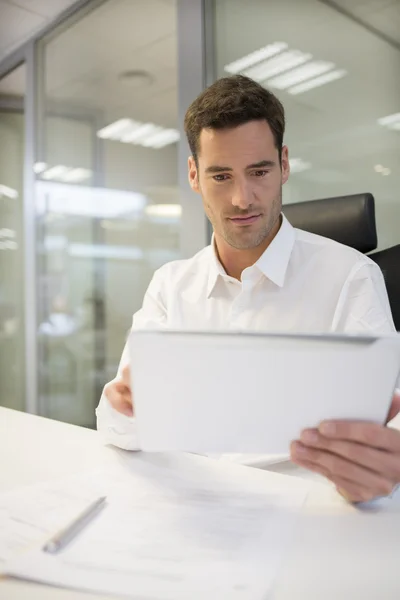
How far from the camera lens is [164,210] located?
254 centimetres

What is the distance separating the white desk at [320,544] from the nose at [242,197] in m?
0.63

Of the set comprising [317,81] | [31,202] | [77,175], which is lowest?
[31,202]

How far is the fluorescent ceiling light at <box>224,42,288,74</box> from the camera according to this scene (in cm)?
208

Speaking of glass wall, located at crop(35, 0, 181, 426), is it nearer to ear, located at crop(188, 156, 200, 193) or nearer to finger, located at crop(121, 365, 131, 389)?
ear, located at crop(188, 156, 200, 193)

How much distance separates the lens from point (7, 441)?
0.98m

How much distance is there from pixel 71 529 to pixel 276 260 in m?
0.81

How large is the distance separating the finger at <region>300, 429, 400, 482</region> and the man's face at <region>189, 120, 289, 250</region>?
0.71 meters

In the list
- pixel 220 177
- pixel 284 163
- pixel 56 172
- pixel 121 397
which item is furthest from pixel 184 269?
pixel 56 172

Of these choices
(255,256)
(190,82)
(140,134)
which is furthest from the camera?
(140,134)

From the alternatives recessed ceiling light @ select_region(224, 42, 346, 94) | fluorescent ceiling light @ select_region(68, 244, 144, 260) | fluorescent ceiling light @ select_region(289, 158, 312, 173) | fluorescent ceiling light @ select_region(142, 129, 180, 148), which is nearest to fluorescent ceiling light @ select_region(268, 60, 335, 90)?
recessed ceiling light @ select_region(224, 42, 346, 94)

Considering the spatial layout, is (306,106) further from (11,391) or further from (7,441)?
(11,391)

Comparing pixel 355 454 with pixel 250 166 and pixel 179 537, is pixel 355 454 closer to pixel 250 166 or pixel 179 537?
pixel 179 537

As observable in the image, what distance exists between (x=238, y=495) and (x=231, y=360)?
0.77 feet

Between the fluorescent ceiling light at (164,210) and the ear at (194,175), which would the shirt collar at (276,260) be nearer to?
the ear at (194,175)
